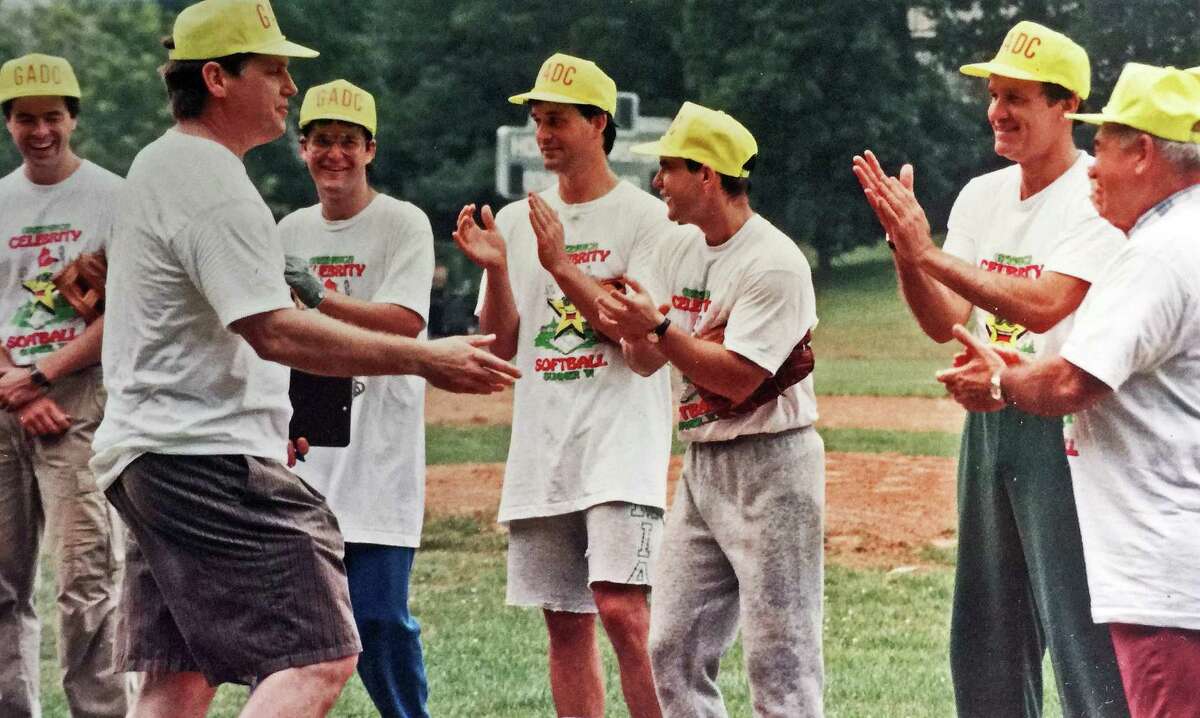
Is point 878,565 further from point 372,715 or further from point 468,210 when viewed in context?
point 468,210

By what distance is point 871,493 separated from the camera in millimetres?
11953

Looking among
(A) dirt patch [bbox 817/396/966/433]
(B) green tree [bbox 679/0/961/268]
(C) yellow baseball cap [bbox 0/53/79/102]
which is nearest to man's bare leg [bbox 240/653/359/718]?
(C) yellow baseball cap [bbox 0/53/79/102]

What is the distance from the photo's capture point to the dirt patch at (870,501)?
34.0 ft

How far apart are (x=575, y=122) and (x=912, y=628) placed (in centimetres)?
374

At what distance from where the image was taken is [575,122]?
4.91 m

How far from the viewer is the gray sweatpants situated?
426 centimetres

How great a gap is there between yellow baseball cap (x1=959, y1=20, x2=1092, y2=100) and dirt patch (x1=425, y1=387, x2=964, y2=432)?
10.4m

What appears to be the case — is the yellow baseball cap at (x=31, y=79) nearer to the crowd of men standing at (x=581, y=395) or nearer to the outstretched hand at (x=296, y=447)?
the crowd of men standing at (x=581, y=395)

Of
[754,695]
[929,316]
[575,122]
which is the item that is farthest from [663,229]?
[754,695]

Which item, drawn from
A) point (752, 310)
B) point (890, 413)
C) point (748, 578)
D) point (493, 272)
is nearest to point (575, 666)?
point (748, 578)

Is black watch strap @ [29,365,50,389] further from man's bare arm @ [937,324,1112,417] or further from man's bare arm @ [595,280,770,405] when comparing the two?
man's bare arm @ [937,324,1112,417]

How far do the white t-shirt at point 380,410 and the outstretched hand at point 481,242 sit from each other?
7.8 inches

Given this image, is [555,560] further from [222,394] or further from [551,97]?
[222,394]

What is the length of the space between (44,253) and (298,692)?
7.18ft
